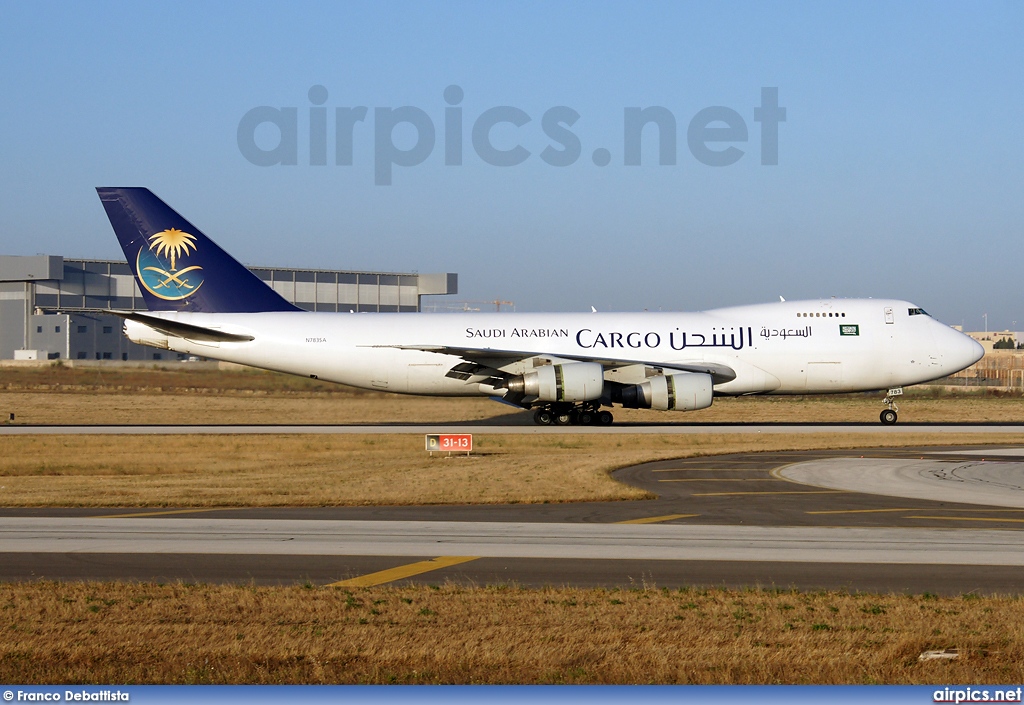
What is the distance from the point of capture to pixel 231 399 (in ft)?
193

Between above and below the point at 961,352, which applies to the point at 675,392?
below

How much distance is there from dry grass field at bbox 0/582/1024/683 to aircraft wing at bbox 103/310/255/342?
28.7 metres

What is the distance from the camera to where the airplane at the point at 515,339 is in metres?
41.3

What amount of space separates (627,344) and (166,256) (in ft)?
62.8

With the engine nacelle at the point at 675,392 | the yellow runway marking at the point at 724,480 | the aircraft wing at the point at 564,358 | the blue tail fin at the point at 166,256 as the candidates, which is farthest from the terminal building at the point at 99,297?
the yellow runway marking at the point at 724,480

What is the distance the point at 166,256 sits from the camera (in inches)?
1673

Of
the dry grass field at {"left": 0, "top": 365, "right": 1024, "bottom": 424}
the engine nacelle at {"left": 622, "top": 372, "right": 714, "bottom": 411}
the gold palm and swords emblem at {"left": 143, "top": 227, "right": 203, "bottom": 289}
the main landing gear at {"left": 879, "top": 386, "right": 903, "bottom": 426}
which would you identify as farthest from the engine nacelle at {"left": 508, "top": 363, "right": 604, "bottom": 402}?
the gold palm and swords emblem at {"left": 143, "top": 227, "right": 203, "bottom": 289}

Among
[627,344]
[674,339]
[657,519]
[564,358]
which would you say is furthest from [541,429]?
[657,519]

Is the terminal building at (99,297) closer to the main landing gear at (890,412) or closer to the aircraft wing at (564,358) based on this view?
the aircraft wing at (564,358)

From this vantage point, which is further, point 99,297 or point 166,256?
point 99,297

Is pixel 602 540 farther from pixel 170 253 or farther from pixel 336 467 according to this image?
pixel 170 253

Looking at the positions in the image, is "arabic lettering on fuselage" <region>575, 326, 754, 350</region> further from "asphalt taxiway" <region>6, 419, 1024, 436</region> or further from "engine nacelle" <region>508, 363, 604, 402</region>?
"asphalt taxiway" <region>6, 419, 1024, 436</region>

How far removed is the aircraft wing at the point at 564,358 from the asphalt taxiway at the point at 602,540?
15.7 metres

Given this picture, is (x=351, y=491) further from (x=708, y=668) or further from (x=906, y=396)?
(x=906, y=396)
